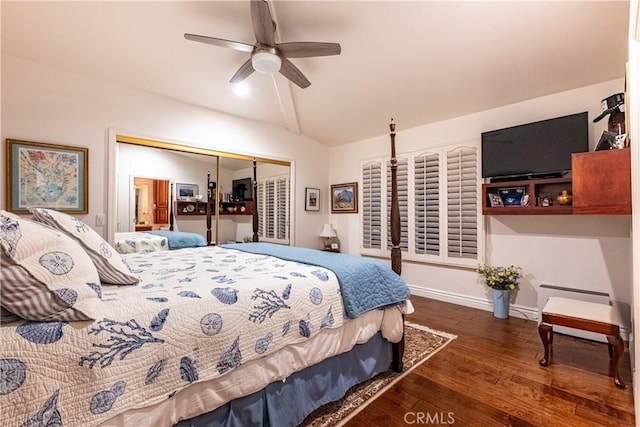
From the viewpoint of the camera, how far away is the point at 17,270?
2.82 feet

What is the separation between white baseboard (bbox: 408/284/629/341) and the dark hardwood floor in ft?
1.30

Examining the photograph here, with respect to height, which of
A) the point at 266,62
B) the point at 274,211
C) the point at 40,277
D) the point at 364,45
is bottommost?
the point at 40,277

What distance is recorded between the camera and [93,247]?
1.33 meters

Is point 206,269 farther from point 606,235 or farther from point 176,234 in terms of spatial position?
point 606,235

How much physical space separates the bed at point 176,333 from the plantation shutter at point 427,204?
201cm

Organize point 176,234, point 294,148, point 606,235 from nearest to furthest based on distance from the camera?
point 606,235
point 176,234
point 294,148

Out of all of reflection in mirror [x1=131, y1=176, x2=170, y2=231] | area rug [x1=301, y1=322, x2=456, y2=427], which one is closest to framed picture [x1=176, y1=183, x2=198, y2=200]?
reflection in mirror [x1=131, y1=176, x2=170, y2=231]

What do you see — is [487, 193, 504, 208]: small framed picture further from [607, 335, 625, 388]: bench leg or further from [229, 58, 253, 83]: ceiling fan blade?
[229, 58, 253, 83]: ceiling fan blade

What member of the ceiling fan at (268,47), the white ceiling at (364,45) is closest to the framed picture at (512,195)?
the white ceiling at (364,45)

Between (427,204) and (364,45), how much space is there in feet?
7.09

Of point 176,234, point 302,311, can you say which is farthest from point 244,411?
point 176,234

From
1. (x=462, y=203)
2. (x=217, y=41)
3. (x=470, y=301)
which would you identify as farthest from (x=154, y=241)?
(x=470, y=301)

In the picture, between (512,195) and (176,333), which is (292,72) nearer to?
(176,333)

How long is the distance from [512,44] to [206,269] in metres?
2.97
